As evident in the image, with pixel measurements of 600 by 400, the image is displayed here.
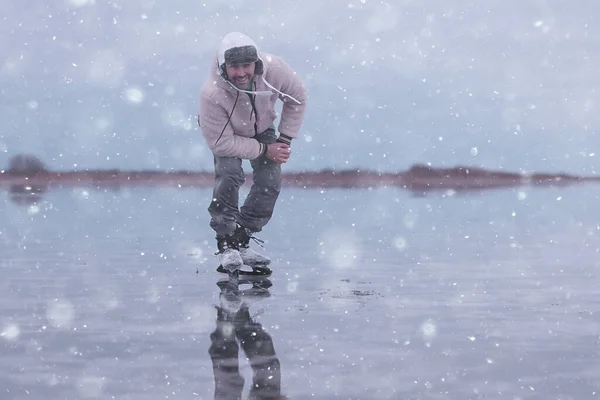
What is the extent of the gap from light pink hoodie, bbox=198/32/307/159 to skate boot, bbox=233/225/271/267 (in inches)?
28.9

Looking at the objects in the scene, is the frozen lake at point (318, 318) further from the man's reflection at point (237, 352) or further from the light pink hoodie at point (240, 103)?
the light pink hoodie at point (240, 103)

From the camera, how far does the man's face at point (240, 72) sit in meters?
7.39

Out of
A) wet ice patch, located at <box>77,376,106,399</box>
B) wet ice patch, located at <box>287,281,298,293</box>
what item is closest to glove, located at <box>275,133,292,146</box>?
wet ice patch, located at <box>287,281,298,293</box>

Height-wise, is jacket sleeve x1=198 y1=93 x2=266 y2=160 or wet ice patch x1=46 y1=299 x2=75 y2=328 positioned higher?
jacket sleeve x1=198 y1=93 x2=266 y2=160

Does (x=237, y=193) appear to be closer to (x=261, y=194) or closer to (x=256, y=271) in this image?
(x=261, y=194)

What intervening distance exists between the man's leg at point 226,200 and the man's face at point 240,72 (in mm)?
695

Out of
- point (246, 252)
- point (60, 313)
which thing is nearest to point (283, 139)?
point (246, 252)

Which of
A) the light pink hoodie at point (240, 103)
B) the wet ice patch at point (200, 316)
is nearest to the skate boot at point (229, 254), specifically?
Answer: the light pink hoodie at point (240, 103)

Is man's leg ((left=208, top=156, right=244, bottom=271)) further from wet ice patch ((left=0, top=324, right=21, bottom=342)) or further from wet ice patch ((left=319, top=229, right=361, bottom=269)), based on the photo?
wet ice patch ((left=0, top=324, right=21, bottom=342))

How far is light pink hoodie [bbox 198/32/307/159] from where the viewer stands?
762 centimetres

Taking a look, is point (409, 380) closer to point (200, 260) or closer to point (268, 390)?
point (268, 390)

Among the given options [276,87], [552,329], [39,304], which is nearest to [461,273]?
[276,87]

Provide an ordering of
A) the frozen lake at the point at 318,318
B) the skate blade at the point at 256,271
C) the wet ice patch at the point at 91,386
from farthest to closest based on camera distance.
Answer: the skate blade at the point at 256,271
the frozen lake at the point at 318,318
the wet ice patch at the point at 91,386

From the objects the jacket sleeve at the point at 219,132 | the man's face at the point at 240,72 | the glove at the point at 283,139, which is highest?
the man's face at the point at 240,72
